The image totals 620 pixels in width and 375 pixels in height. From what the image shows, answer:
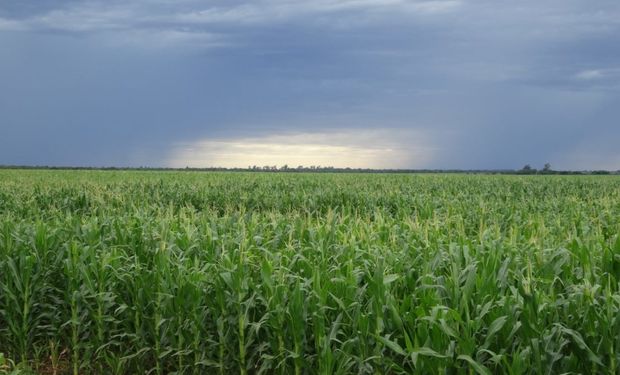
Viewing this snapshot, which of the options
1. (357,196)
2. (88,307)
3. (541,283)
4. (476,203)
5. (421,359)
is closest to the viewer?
(421,359)

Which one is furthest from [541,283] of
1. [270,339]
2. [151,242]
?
[151,242]

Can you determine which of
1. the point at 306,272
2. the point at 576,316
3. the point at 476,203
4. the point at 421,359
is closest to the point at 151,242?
the point at 306,272

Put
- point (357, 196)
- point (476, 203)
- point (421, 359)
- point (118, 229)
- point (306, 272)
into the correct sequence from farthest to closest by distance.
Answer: point (357, 196)
point (476, 203)
point (118, 229)
point (306, 272)
point (421, 359)

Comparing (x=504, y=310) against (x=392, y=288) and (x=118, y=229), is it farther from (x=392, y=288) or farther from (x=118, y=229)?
(x=118, y=229)

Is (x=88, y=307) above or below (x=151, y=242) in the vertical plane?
below

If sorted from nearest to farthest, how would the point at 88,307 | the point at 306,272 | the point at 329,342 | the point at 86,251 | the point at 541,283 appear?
1. the point at 329,342
2. the point at 541,283
3. the point at 306,272
4. the point at 88,307
5. the point at 86,251

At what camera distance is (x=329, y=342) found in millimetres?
5324

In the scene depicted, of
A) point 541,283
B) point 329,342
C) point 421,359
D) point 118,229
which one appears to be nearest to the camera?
point 421,359

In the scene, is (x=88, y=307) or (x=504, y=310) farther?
(x=88, y=307)

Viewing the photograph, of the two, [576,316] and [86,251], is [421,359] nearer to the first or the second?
[576,316]

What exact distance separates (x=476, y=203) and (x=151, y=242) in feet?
38.1

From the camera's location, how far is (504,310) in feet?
16.5

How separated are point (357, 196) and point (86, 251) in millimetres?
13048

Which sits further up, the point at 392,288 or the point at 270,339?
the point at 392,288
